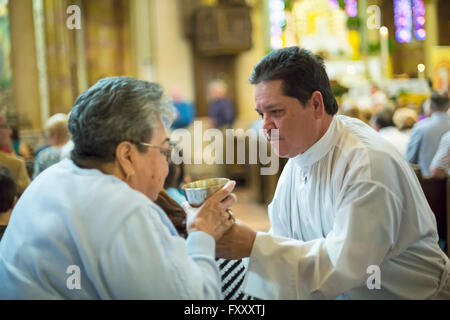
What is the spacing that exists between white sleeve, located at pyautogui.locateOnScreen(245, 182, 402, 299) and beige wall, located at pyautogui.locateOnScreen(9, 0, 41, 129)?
686cm

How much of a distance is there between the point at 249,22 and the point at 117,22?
275cm

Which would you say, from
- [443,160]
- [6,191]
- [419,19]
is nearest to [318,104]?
[6,191]

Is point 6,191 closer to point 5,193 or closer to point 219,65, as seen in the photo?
point 5,193

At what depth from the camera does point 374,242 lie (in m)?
1.65

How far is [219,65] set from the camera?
1077cm

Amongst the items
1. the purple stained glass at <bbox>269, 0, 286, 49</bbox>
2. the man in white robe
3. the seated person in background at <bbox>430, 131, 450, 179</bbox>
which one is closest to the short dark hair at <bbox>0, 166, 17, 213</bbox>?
the man in white robe

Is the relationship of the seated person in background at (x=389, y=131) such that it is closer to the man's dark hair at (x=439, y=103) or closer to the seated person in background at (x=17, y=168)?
the man's dark hair at (x=439, y=103)

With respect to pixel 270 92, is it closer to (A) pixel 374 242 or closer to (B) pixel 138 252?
(A) pixel 374 242

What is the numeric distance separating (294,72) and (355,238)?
0.62 metres

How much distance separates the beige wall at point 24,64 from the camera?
764cm

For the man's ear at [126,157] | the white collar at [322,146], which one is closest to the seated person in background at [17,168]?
the man's ear at [126,157]

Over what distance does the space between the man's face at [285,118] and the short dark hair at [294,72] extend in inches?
0.9

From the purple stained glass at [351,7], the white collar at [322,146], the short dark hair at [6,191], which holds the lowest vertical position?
the short dark hair at [6,191]
